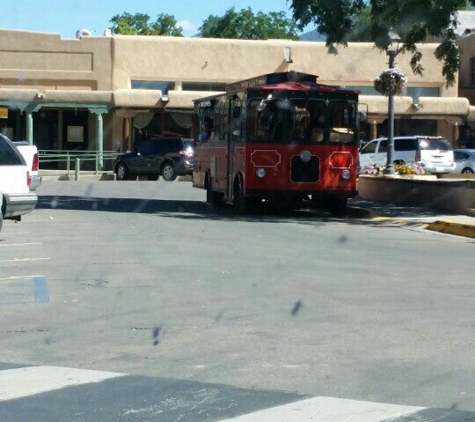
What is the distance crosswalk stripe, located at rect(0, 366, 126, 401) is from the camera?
7828 mm

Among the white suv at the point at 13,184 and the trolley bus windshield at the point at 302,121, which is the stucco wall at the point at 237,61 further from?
the white suv at the point at 13,184

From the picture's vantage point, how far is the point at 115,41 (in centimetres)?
5069

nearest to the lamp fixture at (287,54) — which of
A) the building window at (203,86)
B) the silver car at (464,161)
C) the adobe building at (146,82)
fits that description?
the adobe building at (146,82)

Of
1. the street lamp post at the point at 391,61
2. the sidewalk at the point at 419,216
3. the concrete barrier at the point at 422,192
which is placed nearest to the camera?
the sidewalk at the point at 419,216

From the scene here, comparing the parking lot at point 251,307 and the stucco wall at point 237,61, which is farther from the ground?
the stucco wall at point 237,61

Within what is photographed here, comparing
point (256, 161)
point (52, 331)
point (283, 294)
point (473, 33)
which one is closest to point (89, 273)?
point (283, 294)

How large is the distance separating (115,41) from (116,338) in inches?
1650

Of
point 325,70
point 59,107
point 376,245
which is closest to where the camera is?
point 376,245

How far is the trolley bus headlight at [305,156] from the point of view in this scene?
2569cm

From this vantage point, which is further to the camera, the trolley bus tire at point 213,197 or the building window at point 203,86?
the building window at point 203,86

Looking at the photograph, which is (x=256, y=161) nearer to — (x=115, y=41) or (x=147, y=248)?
(x=147, y=248)

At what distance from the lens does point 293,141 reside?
25.7 m

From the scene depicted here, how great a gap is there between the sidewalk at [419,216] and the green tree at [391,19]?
3014 mm

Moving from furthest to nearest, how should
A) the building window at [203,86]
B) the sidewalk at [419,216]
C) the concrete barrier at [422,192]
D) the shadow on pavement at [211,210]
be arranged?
the building window at [203,86] → the shadow on pavement at [211,210] → the concrete barrier at [422,192] → the sidewalk at [419,216]
